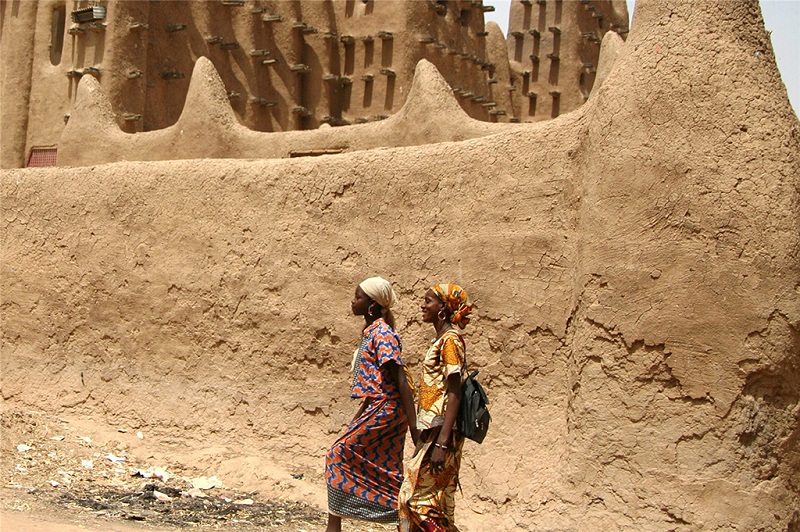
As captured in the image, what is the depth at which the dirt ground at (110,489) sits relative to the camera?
22.6 feet

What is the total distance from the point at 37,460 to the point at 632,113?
473 centimetres

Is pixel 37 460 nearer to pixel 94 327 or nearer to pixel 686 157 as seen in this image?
pixel 94 327

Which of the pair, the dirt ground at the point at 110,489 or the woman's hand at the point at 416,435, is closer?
the woman's hand at the point at 416,435

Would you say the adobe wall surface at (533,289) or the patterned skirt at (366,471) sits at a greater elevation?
the adobe wall surface at (533,289)

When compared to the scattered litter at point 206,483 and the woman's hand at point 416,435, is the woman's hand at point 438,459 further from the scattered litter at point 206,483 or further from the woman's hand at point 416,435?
the scattered litter at point 206,483

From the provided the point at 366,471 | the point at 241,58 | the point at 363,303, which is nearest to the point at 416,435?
the point at 366,471

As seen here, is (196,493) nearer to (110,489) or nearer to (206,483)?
(206,483)

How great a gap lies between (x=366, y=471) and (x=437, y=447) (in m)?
0.81

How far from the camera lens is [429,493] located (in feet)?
17.7

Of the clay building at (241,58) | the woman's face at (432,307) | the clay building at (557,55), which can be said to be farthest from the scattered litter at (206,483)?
the clay building at (557,55)

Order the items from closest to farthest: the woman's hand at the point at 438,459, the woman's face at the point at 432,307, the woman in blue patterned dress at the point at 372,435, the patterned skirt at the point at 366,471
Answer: the woman's hand at the point at 438,459 → the woman's face at the point at 432,307 → the woman in blue patterned dress at the point at 372,435 → the patterned skirt at the point at 366,471

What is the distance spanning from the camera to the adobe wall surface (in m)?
6.26

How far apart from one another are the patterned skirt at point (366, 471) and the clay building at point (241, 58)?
367 inches

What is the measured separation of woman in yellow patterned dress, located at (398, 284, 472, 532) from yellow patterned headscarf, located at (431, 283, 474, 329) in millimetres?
90
